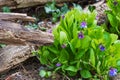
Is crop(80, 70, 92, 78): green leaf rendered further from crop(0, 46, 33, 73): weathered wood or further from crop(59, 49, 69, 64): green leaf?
crop(0, 46, 33, 73): weathered wood

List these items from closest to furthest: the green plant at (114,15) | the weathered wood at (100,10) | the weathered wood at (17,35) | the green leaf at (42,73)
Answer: the weathered wood at (17,35) < the green leaf at (42,73) < the green plant at (114,15) < the weathered wood at (100,10)

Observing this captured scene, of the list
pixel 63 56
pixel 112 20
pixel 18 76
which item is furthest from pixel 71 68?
pixel 112 20

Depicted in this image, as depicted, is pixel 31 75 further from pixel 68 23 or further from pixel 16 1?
pixel 16 1

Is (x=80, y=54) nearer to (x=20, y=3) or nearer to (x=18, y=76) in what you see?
(x=18, y=76)

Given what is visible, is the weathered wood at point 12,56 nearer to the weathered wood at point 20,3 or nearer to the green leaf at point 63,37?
the green leaf at point 63,37

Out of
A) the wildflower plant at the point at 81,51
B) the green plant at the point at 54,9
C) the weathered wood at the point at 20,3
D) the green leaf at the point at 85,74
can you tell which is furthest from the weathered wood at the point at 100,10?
the green leaf at the point at 85,74
